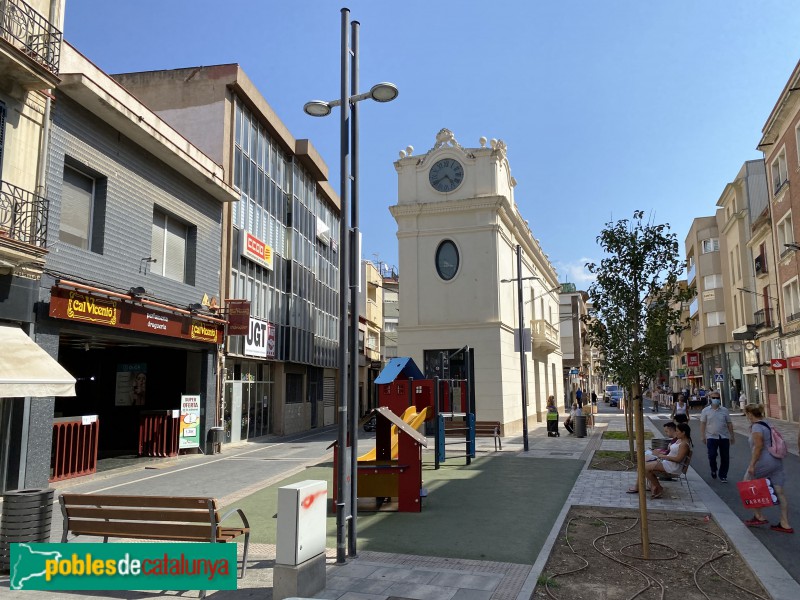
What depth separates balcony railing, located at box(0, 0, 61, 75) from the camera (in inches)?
440

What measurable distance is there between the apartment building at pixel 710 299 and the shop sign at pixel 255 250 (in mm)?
33884

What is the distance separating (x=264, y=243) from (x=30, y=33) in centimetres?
1282

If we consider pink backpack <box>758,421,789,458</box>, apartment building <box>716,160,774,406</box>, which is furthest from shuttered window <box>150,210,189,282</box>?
apartment building <box>716,160,774,406</box>

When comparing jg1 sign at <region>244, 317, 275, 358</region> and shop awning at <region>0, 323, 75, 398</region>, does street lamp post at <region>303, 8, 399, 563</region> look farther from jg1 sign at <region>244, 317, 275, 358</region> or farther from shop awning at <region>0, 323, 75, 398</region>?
jg1 sign at <region>244, 317, 275, 358</region>

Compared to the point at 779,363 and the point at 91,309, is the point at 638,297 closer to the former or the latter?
the point at 91,309

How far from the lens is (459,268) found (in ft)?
84.6

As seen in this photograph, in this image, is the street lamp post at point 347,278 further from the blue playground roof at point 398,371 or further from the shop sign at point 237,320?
the shop sign at point 237,320

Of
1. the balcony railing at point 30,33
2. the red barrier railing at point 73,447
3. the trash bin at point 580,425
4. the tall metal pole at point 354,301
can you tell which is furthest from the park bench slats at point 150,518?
the trash bin at point 580,425

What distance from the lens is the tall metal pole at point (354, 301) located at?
22.7ft

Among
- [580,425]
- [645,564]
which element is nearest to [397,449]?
[645,564]

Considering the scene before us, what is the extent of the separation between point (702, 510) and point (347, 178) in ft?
24.1

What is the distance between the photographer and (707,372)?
2132 inches

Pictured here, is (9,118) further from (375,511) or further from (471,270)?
(471,270)

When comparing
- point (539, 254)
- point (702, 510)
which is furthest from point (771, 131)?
point (702, 510)
